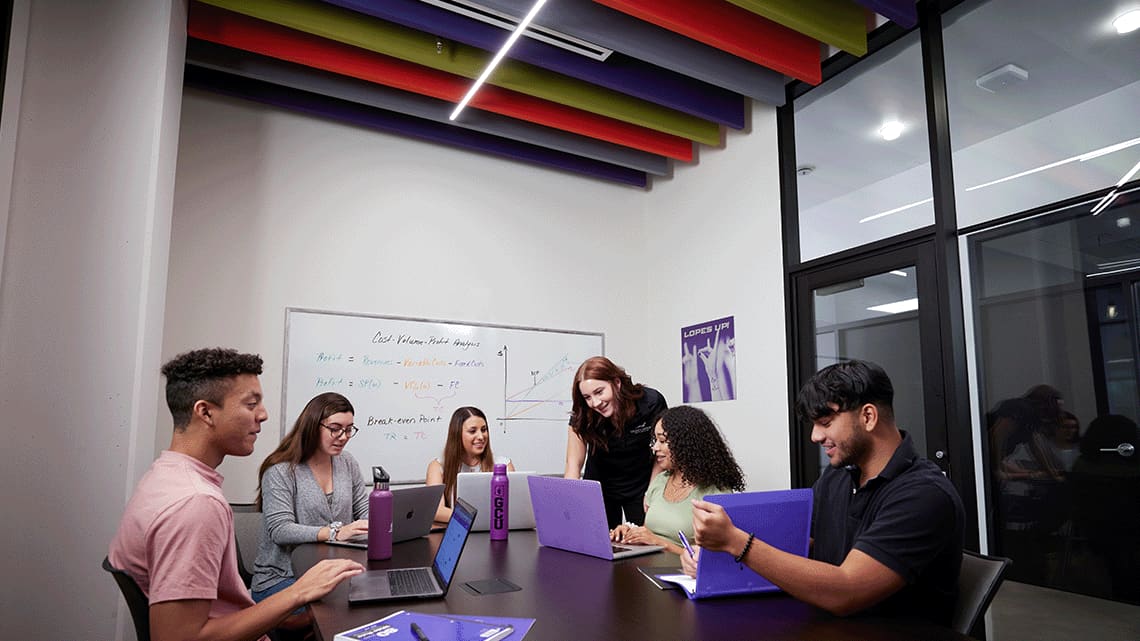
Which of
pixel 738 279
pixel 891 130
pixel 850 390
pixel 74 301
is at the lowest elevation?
pixel 850 390

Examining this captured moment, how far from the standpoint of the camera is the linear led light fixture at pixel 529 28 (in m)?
3.02

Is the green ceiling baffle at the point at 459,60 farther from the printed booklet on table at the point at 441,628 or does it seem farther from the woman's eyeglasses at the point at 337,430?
the printed booklet on table at the point at 441,628

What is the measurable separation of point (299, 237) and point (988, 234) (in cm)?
355

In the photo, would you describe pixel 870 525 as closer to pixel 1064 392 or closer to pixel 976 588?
pixel 976 588

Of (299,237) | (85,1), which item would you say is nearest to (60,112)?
(85,1)

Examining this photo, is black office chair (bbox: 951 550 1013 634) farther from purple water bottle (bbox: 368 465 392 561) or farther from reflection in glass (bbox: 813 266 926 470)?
reflection in glass (bbox: 813 266 926 470)

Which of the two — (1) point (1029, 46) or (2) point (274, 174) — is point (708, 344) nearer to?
(1) point (1029, 46)

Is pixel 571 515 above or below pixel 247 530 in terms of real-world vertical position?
above

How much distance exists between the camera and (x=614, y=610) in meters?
1.41

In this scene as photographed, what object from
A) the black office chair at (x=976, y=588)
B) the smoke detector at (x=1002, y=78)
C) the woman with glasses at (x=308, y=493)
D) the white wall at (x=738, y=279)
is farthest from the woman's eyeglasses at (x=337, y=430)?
the smoke detector at (x=1002, y=78)

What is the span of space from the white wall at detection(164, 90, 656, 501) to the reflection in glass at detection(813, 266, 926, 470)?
5.16 feet

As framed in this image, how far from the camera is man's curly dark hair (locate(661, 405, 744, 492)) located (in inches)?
92.0

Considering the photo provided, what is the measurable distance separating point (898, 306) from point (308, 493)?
9.18 feet

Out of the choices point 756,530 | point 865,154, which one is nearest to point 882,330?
point 865,154
